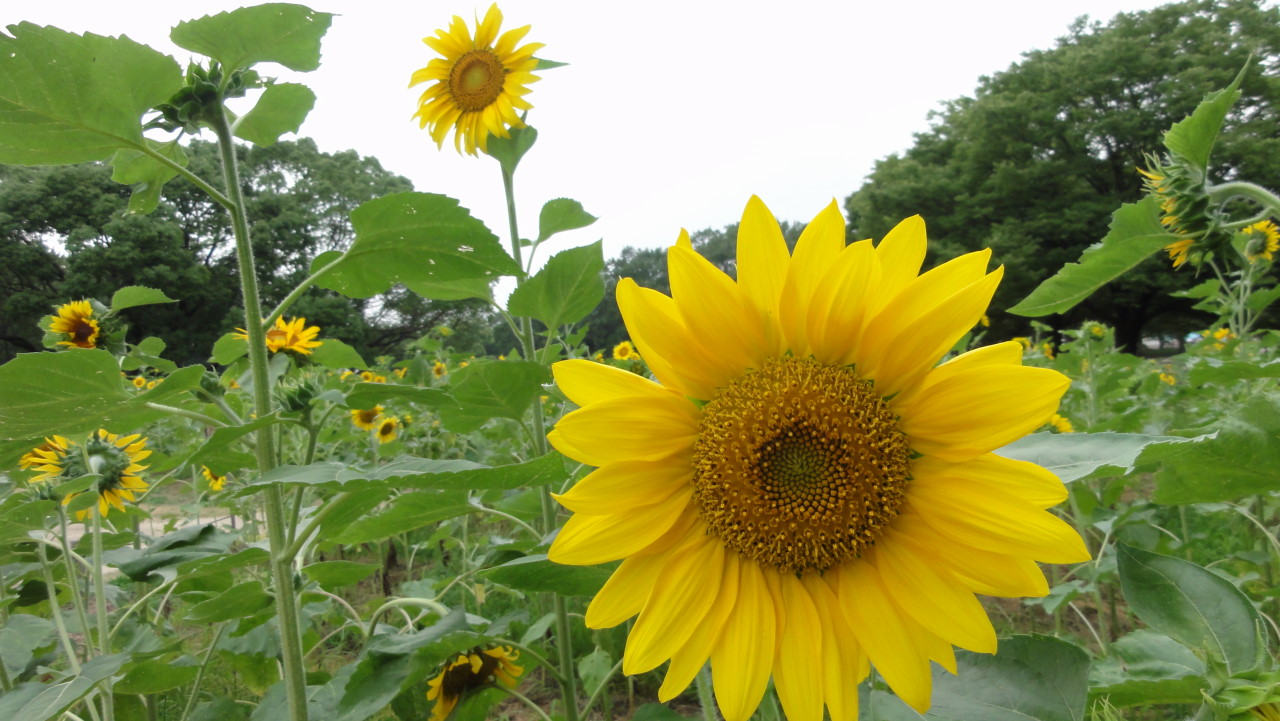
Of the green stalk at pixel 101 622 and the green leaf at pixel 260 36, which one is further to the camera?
the green stalk at pixel 101 622

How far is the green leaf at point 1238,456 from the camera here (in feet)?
2.25

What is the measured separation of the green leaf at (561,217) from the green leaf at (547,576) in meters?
1.02

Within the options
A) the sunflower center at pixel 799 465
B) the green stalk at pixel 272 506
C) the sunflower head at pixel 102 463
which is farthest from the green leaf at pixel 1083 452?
the sunflower head at pixel 102 463

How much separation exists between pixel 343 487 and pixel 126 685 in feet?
3.54

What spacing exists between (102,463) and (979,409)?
220 centimetres

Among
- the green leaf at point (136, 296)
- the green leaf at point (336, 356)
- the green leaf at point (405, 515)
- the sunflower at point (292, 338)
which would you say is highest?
the green leaf at point (136, 296)

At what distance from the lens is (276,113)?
3.90 ft

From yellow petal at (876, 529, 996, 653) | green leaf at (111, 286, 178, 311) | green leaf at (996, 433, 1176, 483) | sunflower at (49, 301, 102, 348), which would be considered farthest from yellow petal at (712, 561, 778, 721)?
sunflower at (49, 301, 102, 348)

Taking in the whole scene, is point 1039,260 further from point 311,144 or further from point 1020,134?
point 311,144

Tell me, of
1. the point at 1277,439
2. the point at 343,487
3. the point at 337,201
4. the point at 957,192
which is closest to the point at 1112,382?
the point at 1277,439

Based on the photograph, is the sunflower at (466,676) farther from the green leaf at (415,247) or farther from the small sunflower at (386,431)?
the small sunflower at (386,431)

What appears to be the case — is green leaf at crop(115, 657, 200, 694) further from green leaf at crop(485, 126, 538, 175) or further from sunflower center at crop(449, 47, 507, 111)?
sunflower center at crop(449, 47, 507, 111)

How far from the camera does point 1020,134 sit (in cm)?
2083

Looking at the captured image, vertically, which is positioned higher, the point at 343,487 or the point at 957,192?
the point at 957,192
